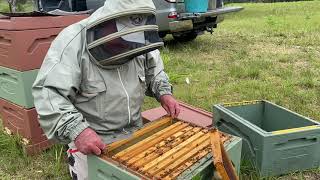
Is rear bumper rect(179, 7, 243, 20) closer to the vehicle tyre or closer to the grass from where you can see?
the grass

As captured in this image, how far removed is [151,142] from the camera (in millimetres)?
2330

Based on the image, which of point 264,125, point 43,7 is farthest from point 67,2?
point 264,125

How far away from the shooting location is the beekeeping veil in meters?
2.18

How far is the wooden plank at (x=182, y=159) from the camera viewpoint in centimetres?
199

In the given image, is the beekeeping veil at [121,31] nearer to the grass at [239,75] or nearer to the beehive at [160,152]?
the beehive at [160,152]

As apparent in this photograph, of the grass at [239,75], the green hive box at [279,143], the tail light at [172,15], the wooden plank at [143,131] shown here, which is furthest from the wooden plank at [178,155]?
the tail light at [172,15]

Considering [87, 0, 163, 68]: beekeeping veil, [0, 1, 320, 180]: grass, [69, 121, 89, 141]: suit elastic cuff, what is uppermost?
[87, 0, 163, 68]: beekeeping veil

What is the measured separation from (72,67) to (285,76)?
3.86 meters

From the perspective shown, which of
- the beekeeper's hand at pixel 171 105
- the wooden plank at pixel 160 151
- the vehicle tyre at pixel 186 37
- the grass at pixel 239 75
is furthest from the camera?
the vehicle tyre at pixel 186 37

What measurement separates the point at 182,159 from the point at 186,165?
65 mm

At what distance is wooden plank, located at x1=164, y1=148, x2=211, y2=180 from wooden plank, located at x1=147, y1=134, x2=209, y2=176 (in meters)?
0.06

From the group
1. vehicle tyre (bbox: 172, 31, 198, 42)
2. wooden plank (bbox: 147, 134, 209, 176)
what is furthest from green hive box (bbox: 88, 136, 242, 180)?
vehicle tyre (bbox: 172, 31, 198, 42)

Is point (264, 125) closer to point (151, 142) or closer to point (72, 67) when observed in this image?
point (151, 142)

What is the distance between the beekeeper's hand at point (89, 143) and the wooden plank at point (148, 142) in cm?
10
